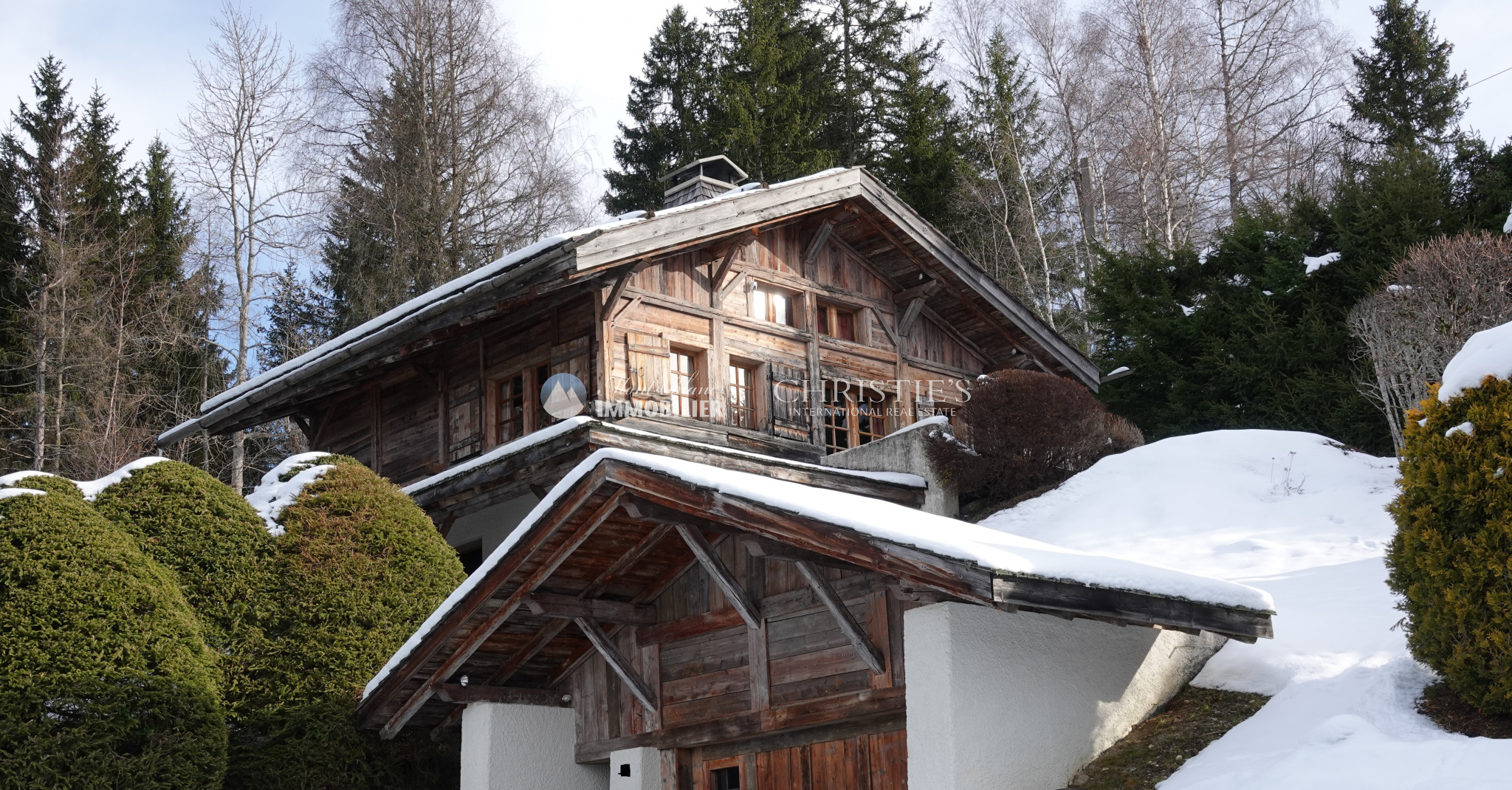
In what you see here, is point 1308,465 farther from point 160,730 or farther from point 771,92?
point 771,92

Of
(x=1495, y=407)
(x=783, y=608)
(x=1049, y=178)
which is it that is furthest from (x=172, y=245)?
(x=1495, y=407)

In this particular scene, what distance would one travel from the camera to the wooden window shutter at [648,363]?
55.5ft

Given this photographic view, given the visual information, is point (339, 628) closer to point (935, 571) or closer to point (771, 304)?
point (935, 571)

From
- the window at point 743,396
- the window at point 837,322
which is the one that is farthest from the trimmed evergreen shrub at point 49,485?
the window at point 837,322

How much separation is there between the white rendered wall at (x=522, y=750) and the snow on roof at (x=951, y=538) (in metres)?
2.15

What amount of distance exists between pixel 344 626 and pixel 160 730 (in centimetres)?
185

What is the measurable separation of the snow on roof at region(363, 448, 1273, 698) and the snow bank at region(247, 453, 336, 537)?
12.6 ft

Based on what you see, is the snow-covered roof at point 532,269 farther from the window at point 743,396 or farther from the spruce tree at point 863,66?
the spruce tree at point 863,66

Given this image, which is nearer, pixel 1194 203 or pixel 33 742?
pixel 33 742

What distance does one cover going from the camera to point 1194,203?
103ft

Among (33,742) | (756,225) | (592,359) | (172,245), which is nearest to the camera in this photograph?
(33,742)

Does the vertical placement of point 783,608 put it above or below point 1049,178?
below

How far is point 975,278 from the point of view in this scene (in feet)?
66.5

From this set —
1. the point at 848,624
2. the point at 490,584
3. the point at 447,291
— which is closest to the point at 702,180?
the point at 447,291
